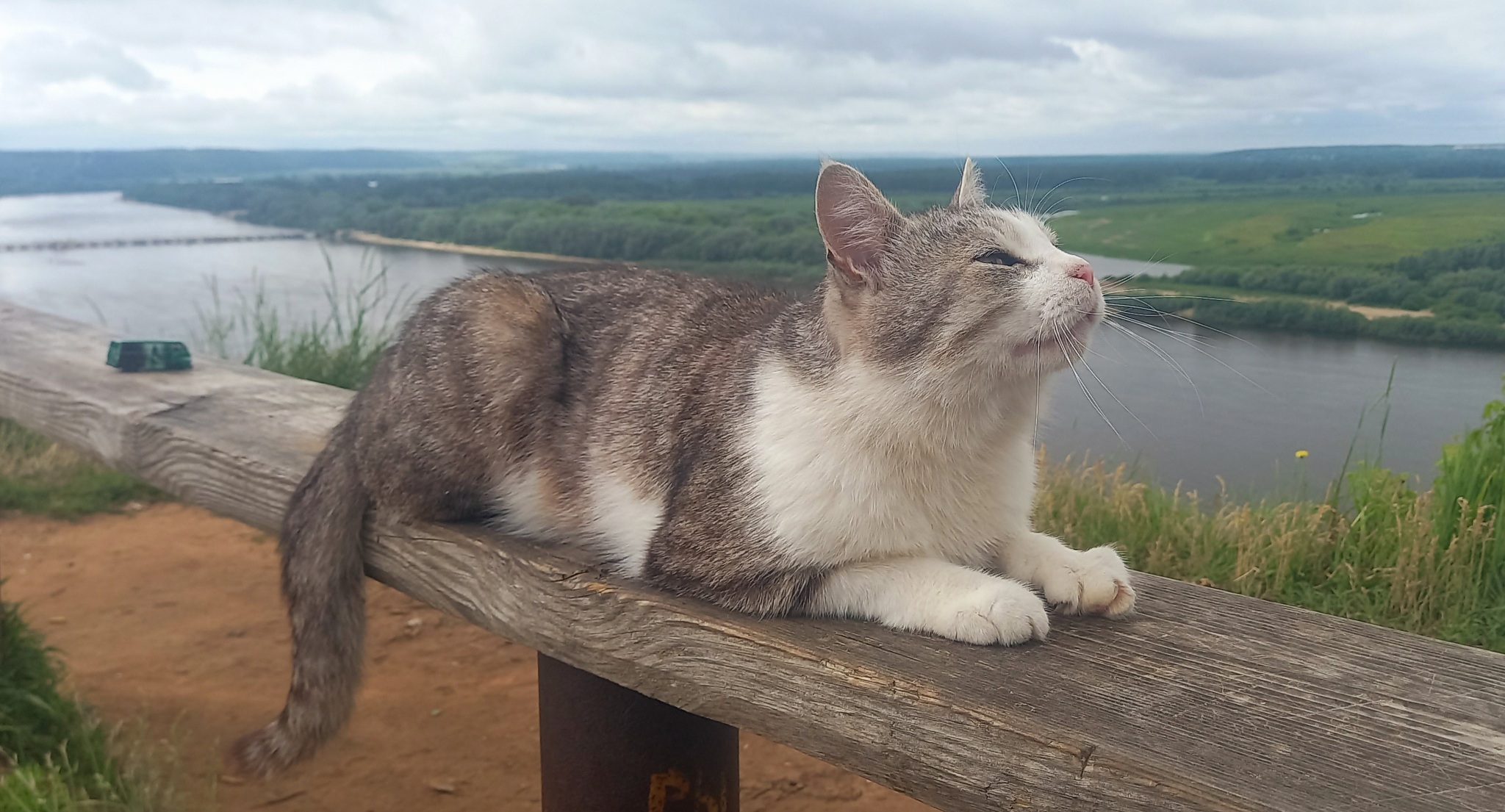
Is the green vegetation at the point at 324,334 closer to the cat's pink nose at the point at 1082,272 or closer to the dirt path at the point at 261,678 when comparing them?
the dirt path at the point at 261,678

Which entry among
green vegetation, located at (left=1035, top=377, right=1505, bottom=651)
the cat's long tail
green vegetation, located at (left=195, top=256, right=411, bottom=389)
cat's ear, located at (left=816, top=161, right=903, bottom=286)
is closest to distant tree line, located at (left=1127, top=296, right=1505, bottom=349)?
green vegetation, located at (left=1035, top=377, right=1505, bottom=651)

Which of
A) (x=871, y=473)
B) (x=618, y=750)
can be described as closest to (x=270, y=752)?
(x=618, y=750)

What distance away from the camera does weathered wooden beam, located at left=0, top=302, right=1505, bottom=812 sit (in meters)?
1.23

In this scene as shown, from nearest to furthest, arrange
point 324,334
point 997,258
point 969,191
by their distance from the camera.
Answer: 1. point 997,258
2. point 969,191
3. point 324,334

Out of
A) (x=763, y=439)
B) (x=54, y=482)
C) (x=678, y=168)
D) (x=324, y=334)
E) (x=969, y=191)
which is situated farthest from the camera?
(x=324, y=334)

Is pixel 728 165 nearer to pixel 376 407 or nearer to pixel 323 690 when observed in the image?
pixel 376 407

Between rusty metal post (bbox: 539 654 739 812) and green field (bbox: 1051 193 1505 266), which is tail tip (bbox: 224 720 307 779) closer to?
rusty metal post (bbox: 539 654 739 812)

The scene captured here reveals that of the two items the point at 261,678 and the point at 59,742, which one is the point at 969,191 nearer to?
the point at 59,742

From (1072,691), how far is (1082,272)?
63 cm

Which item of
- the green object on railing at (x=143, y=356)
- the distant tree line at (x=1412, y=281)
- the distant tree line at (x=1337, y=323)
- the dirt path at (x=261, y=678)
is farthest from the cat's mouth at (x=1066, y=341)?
the green object on railing at (x=143, y=356)

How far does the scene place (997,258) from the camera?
5.47 feet

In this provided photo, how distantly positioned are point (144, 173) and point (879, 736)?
4890 mm

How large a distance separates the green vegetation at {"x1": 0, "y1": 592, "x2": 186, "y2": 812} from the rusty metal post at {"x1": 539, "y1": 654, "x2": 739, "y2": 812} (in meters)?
1.06

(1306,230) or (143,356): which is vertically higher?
(1306,230)
